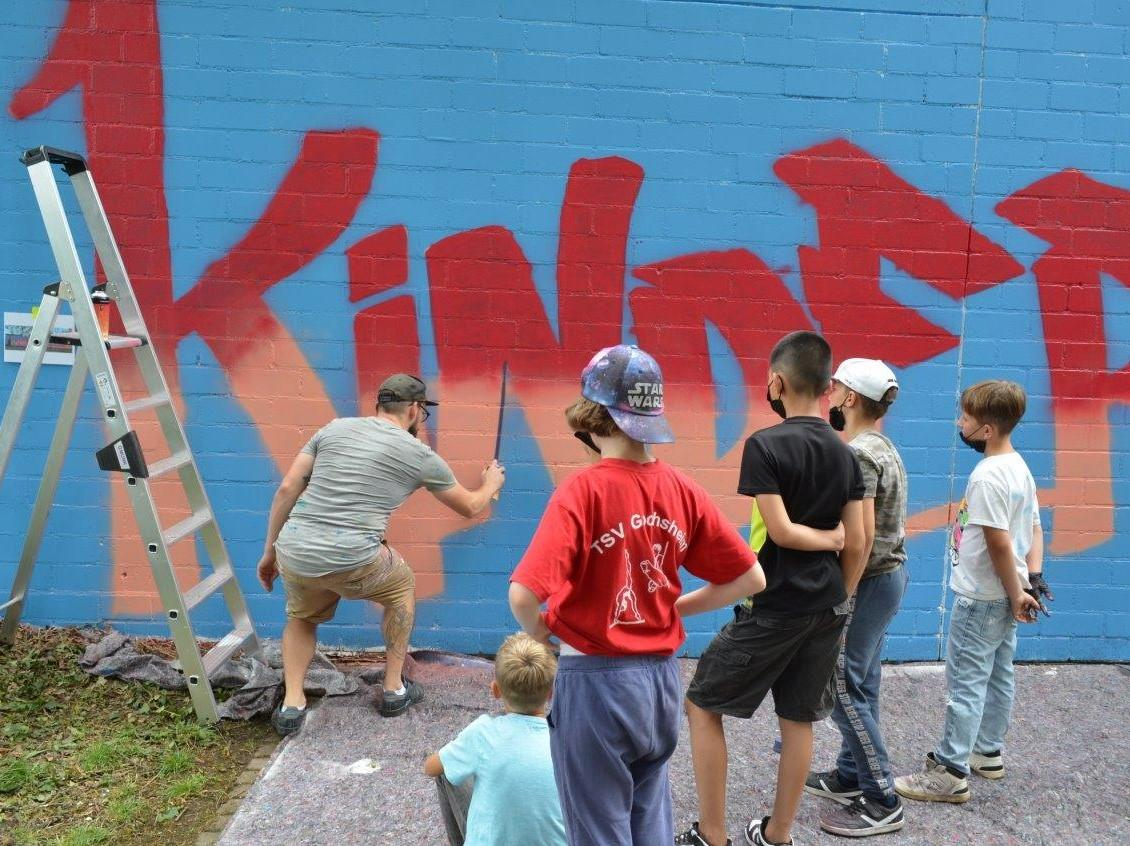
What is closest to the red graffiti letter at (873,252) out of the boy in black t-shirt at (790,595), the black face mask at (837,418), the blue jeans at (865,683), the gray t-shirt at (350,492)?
the black face mask at (837,418)

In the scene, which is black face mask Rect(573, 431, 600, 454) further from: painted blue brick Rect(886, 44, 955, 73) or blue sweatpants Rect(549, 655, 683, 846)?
painted blue brick Rect(886, 44, 955, 73)

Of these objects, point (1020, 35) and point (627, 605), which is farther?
point (1020, 35)

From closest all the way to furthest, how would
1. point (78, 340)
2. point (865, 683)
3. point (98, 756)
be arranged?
point (865, 683) < point (98, 756) < point (78, 340)

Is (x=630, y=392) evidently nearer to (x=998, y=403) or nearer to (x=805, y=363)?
(x=805, y=363)

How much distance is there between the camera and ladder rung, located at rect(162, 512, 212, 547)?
156 inches

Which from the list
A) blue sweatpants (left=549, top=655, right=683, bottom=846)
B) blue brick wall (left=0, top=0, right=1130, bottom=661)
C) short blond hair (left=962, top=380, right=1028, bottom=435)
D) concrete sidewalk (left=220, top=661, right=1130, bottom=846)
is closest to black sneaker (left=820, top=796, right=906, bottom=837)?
concrete sidewalk (left=220, top=661, right=1130, bottom=846)

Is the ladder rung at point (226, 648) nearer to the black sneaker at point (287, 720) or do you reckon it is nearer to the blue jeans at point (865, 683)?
the black sneaker at point (287, 720)

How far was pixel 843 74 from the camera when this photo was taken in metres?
4.65

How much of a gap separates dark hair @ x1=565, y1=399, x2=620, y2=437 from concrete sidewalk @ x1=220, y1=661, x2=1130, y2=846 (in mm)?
1594

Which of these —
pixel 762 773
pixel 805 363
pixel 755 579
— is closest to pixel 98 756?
pixel 762 773

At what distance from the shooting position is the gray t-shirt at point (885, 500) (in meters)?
3.24

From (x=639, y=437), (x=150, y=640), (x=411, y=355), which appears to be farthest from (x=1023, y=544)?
(x=150, y=640)

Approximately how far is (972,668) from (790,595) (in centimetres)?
106

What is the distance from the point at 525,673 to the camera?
96.7 inches
